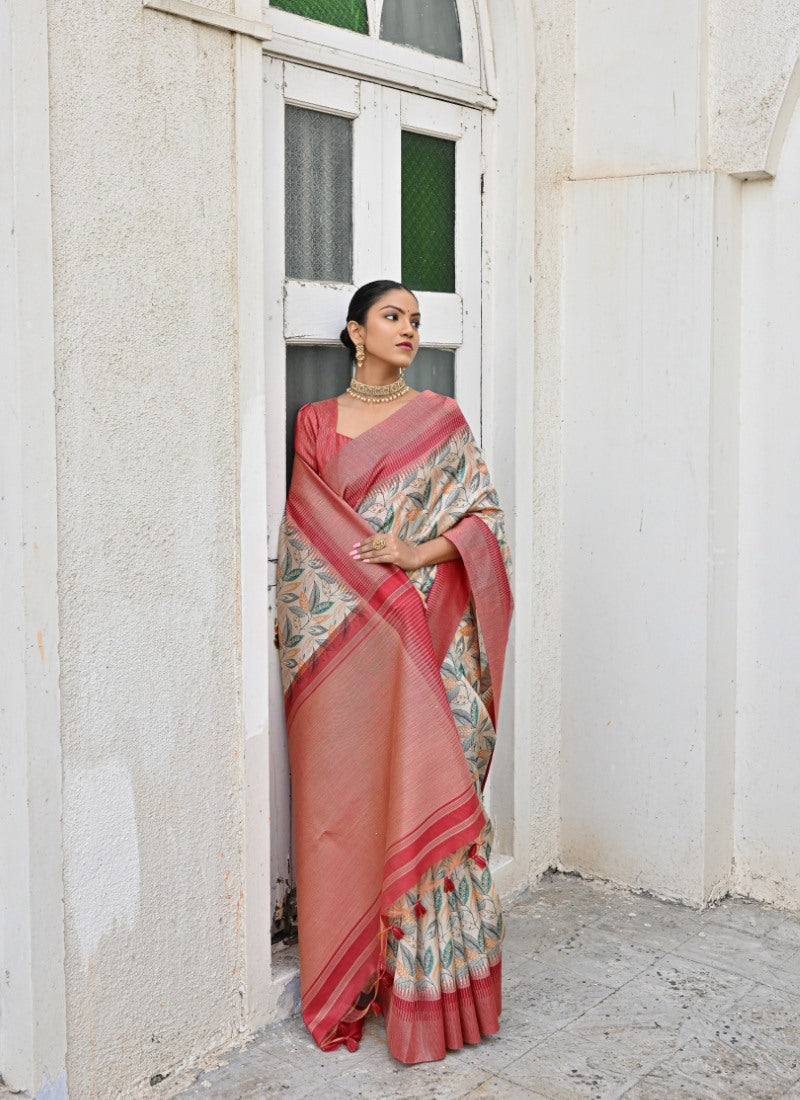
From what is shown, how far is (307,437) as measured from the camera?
331 centimetres

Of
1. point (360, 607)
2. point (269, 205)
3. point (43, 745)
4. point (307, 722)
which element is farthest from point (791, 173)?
point (43, 745)

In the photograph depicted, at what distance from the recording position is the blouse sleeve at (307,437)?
331cm

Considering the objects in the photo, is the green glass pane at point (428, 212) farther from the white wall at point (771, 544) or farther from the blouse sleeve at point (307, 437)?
the white wall at point (771, 544)

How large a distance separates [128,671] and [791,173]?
8.45 ft

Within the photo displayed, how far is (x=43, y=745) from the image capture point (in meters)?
2.69

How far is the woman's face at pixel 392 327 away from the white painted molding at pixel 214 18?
0.68m

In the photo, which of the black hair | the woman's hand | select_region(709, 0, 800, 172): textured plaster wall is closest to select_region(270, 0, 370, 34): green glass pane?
the black hair

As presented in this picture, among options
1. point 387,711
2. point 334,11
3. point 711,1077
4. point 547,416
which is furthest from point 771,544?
point 334,11

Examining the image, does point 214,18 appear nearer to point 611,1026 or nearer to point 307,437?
point 307,437

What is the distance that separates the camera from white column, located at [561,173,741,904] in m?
4.08

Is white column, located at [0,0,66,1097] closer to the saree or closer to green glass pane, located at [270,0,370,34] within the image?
the saree

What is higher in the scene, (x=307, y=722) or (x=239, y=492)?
(x=239, y=492)

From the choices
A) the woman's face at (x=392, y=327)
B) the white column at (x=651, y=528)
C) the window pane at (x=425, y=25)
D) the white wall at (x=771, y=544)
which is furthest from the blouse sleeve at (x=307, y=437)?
the white wall at (x=771, y=544)

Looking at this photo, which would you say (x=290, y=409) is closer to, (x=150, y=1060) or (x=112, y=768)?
(x=112, y=768)
